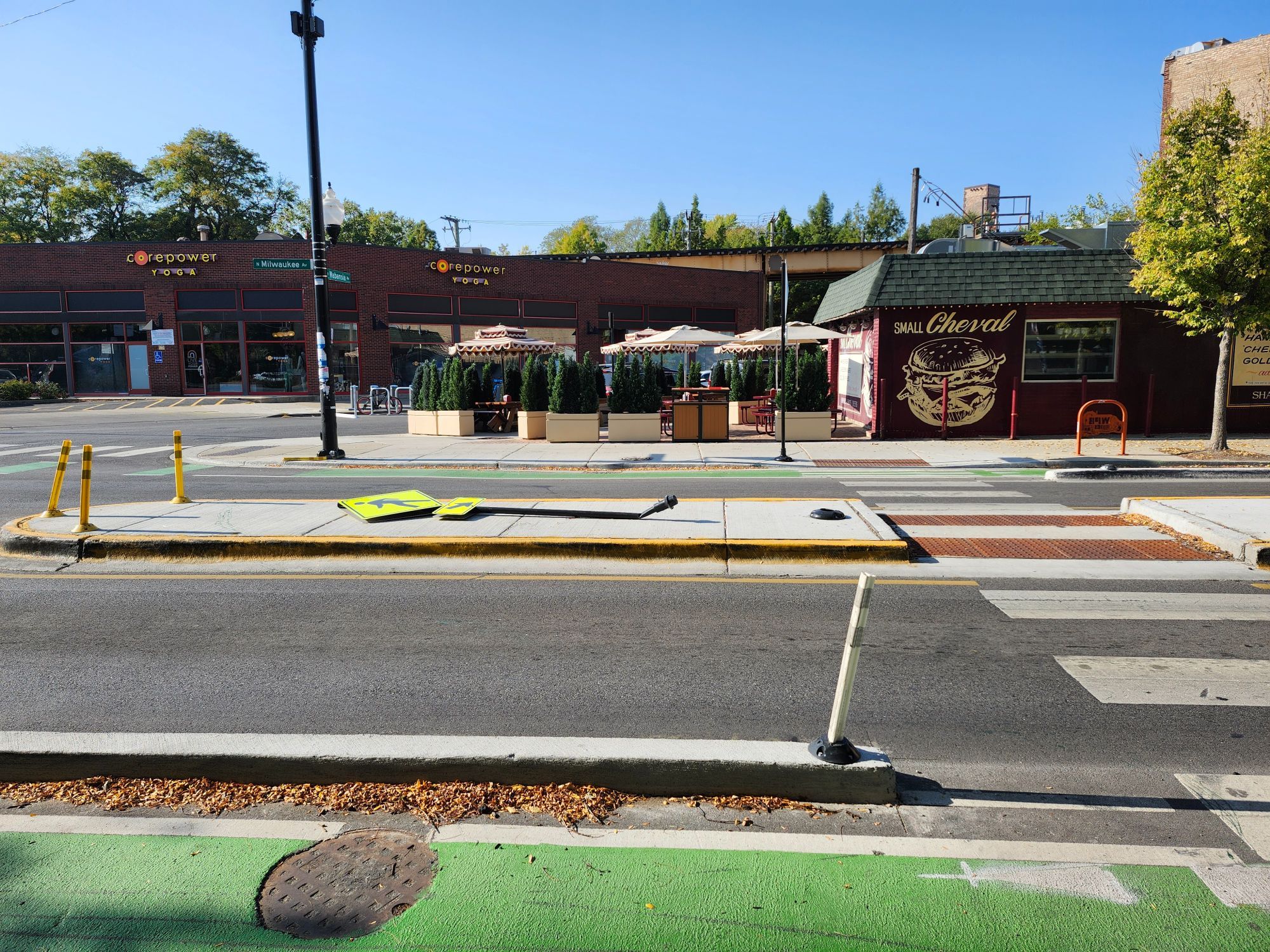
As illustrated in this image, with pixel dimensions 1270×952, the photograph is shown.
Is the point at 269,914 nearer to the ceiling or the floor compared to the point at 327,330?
nearer to the floor

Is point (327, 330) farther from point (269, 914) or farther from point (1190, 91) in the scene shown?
point (1190, 91)

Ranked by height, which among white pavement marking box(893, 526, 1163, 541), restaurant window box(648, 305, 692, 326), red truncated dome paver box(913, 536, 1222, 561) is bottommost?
red truncated dome paver box(913, 536, 1222, 561)

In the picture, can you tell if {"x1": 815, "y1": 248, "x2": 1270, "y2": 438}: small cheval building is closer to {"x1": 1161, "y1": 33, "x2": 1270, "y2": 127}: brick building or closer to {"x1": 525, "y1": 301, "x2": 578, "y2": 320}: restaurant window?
{"x1": 525, "y1": 301, "x2": 578, "y2": 320}: restaurant window

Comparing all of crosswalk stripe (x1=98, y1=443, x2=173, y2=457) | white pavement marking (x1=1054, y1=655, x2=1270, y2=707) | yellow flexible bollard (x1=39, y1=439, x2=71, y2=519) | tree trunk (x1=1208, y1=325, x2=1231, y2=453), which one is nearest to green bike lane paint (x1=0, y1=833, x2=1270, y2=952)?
white pavement marking (x1=1054, y1=655, x2=1270, y2=707)

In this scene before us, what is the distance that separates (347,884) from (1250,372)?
70.2ft

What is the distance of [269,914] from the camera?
9.94 ft

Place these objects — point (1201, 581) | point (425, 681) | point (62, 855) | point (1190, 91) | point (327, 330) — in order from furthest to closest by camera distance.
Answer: point (1190, 91), point (327, 330), point (1201, 581), point (425, 681), point (62, 855)

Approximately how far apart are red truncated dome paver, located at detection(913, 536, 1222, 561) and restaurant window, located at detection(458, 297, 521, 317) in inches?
1286

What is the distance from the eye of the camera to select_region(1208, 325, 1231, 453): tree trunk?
51.2 ft

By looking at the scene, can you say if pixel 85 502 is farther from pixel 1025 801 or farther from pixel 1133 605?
pixel 1133 605

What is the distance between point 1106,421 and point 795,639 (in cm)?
1590

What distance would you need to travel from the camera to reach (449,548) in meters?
7.91

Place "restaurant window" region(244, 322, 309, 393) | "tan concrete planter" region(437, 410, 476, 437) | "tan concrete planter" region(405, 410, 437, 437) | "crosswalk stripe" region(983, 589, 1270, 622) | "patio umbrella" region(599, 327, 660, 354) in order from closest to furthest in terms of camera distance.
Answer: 1. "crosswalk stripe" region(983, 589, 1270, 622)
2. "tan concrete planter" region(437, 410, 476, 437)
3. "tan concrete planter" region(405, 410, 437, 437)
4. "patio umbrella" region(599, 327, 660, 354)
5. "restaurant window" region(244, 322, 309, 393)

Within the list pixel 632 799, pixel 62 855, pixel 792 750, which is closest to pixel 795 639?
pixel 792 750
